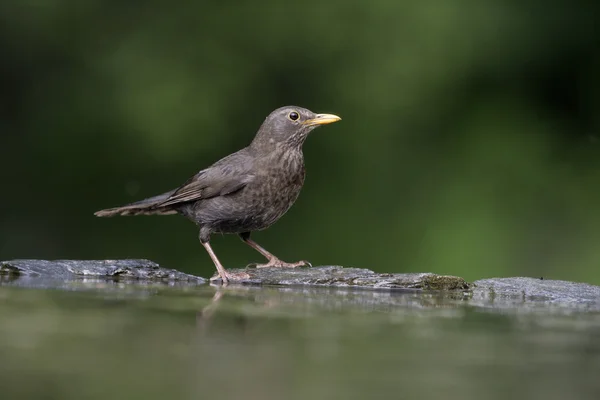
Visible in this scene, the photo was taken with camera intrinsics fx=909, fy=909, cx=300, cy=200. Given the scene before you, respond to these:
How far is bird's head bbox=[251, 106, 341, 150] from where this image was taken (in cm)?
607

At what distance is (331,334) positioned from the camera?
258 centimetres

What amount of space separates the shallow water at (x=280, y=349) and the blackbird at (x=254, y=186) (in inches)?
88.8

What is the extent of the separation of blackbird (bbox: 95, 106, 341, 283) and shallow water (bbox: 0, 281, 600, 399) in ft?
7.40

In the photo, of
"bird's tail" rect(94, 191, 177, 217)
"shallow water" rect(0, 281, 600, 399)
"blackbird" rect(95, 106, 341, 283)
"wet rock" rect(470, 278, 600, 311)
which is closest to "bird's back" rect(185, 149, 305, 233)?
"blackbird" rect(95, 106, 341, 283)

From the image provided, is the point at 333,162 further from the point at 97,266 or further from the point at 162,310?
the point at 162,310

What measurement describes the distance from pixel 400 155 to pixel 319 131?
1037mm

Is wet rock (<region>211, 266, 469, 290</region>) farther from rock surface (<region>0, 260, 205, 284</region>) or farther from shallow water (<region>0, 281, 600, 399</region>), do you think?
shallow water (<region>0, 281, 600, 399</region>)

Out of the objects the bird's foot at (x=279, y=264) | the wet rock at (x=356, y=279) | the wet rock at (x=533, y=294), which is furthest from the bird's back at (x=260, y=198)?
the wet rock at (x=533, y=294)

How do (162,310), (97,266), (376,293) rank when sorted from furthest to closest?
1. (97,266)
2. (376,293)
3. (162,310)

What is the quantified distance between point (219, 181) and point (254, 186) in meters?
0.28

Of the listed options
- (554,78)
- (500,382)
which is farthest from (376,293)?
(554,78)

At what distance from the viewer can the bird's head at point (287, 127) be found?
6074mm

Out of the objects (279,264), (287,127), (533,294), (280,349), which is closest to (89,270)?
(279,264)

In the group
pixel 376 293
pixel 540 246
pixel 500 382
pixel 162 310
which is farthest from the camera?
pixel 540 246
